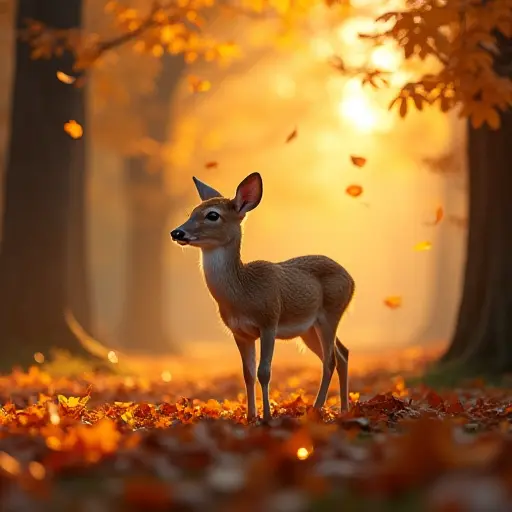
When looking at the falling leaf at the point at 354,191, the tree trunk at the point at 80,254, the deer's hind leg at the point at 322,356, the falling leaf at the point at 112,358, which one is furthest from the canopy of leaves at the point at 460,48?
the tree trunk at the point at 80,254

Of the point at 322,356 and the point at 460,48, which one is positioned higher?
the point at 460,48

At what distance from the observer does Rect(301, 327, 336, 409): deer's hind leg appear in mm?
6970

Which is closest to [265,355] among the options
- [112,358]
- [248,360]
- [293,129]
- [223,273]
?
[248,360]

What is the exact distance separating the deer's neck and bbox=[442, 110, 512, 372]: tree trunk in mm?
5569

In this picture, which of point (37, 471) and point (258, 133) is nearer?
point (37, 471)

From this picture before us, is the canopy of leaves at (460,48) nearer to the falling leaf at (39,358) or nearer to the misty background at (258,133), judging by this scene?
the falling leaf at (39,358)

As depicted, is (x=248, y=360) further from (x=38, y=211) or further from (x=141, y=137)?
(x=141, y=137)

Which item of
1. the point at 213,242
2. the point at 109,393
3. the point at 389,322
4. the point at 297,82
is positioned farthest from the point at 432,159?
the point at 389,322

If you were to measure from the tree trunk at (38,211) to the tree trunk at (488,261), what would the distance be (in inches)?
217

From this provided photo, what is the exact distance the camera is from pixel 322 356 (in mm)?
7359

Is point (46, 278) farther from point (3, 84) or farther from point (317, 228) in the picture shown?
point (317, 228)

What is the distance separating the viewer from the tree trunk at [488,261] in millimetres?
11016

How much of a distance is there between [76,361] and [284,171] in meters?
19.8

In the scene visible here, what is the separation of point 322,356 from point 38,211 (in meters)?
6.68
